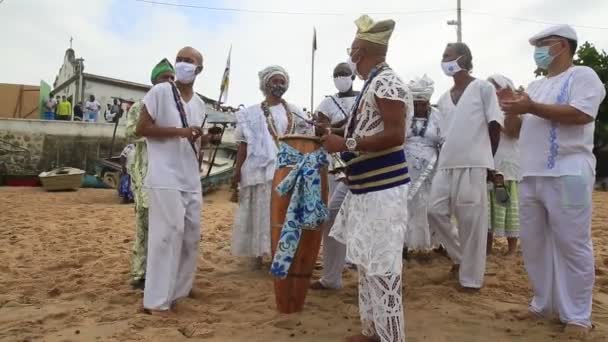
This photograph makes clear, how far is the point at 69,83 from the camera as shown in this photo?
88.2 ft

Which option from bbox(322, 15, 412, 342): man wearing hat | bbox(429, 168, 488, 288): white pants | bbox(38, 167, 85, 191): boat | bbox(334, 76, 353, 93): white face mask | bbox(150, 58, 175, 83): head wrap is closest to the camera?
bbox(322, 15, 412, 342): man wearing hat

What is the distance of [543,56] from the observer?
11.7 feet

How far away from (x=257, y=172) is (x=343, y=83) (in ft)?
3.95

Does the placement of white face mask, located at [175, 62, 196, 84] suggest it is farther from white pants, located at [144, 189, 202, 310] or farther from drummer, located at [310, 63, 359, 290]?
drummer, located at [310, 63, 359, 290]

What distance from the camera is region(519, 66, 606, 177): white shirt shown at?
11.0 ft

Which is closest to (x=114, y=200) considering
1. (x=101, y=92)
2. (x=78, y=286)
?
(x=78, y=286)

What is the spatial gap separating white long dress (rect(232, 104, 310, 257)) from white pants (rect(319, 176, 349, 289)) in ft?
3.18

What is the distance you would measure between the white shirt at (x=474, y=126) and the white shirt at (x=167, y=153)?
2.14 meters

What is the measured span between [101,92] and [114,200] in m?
13.9

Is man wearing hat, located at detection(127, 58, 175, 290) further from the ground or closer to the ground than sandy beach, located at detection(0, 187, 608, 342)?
further from the ground

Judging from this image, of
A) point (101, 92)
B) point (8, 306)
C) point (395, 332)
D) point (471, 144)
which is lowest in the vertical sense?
point (8, 306)

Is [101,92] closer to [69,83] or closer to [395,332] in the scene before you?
[69,83]

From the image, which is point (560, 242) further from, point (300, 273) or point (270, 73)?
point (270, 73)

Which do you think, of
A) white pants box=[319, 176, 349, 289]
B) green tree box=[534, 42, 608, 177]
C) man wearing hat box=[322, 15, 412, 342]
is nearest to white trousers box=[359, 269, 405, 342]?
man wearing hat box=[322, 15, 412, 342]
